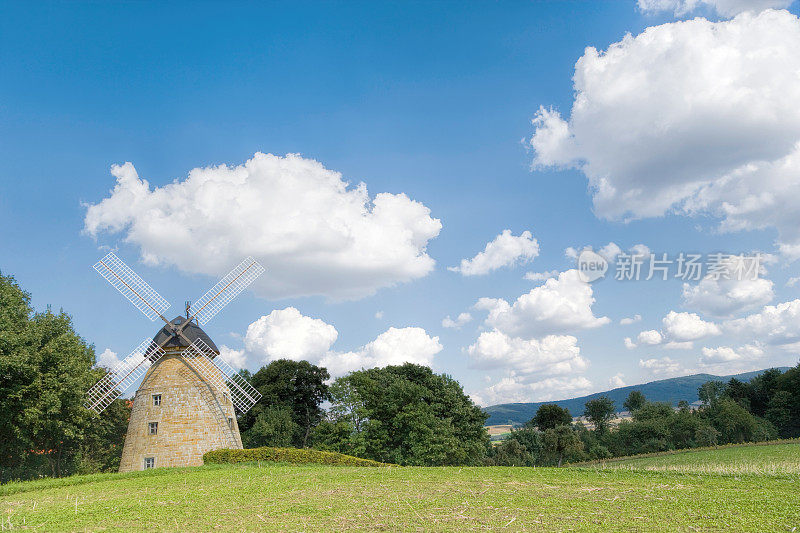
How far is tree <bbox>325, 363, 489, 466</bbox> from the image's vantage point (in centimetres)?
4466

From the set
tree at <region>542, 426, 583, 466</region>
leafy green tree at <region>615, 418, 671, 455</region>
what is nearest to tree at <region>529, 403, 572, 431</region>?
leafy green tree at <region>615, 418, 671, 455</region>

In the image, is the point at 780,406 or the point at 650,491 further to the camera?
the point at 780,406

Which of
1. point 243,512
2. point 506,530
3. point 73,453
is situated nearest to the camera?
point 506,530

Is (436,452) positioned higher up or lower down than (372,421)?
lower down

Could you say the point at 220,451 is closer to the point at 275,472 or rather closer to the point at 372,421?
the point at 275,472

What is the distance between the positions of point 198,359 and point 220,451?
7779 mm

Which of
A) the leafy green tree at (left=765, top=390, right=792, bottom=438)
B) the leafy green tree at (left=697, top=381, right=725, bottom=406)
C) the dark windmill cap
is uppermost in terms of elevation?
the dark windmill cap

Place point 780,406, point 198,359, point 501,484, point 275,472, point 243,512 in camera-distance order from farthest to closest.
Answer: point 780,406 → point 198,359 → point 275,472 → point 501,484 → point 243,512

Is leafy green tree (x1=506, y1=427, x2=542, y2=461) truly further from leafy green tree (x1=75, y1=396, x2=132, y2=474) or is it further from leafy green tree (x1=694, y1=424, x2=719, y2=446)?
leafy green tree (x1=75, y1=396, x2=132, y2=474)

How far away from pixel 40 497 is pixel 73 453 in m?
26.9

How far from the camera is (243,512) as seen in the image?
15070 millimetres

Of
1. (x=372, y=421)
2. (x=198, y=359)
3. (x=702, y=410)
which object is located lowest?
(x=702, y=410)

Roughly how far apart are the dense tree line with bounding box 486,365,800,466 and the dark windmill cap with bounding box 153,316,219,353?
47096mm

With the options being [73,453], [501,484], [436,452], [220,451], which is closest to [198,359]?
[220,451]
